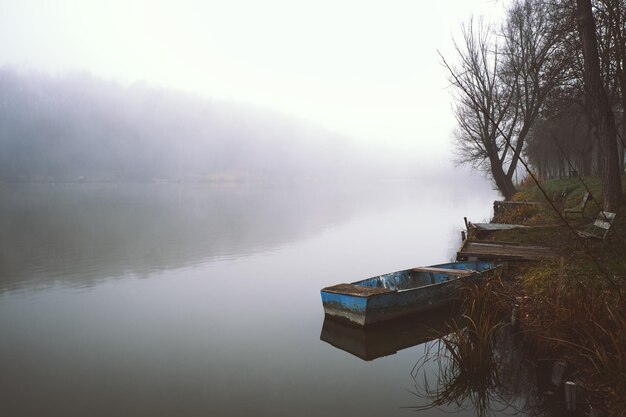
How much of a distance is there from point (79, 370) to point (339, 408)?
585 centimetres

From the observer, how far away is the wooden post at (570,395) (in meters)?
6.03

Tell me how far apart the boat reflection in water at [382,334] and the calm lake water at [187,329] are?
243mm

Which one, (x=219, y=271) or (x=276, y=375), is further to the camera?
(x=219, y=271)

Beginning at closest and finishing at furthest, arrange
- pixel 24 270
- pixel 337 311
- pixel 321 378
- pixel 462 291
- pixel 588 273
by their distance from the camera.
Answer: pixel 321 378, pixel 588 273, pixel 337 311, pixel 462 291, pixel 24 270

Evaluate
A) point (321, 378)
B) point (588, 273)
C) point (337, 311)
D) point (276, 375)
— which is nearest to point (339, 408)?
point (321, 378)

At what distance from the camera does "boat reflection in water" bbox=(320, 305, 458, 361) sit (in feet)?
33.1

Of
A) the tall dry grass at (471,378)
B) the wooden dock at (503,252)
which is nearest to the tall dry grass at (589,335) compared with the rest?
the tall dry grass at (471,378)

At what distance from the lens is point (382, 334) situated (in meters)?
10.7

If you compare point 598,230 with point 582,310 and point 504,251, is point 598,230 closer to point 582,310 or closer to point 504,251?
point 504,251

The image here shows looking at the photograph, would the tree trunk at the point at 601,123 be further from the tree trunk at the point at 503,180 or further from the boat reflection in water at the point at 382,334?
the tree trunk at the point at 503,180

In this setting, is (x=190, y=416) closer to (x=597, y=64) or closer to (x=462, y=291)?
(x=462, y=291)

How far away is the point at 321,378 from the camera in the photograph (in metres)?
Result: 8.82

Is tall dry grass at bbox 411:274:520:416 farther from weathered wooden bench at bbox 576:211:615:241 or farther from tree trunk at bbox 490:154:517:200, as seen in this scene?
tree trunk at bbox 490:154:517:200

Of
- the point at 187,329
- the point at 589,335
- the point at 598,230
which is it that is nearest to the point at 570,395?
the point at 589,335
